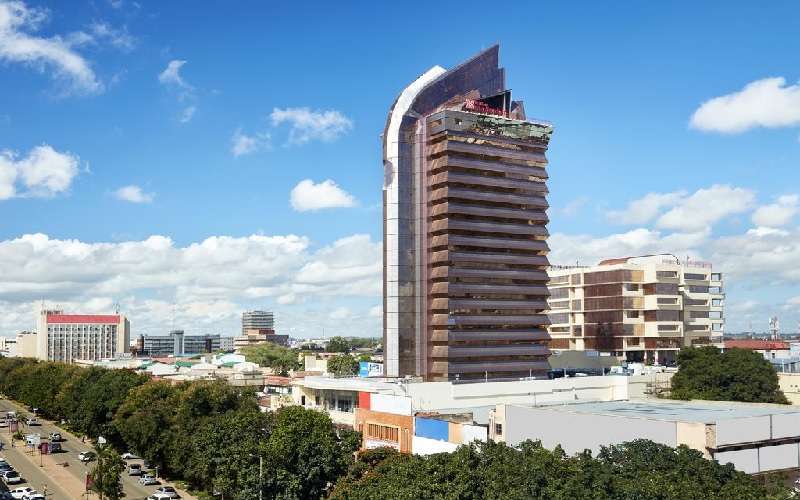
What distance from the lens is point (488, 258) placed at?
14875 centimetres

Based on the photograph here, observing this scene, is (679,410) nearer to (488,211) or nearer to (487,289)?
(487,289)

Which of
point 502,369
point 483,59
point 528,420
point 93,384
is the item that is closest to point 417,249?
point 502,369

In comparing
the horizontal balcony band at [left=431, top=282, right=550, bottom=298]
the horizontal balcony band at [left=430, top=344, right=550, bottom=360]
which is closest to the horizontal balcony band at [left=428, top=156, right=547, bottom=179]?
the horizontal balcony band at [left=431, top=282, right=550, bottom=298]

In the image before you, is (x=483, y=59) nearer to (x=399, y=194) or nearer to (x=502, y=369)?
(x=399, y=194)

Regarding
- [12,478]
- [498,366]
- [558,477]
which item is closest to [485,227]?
[498,366]

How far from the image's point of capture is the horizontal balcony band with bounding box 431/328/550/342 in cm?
14262

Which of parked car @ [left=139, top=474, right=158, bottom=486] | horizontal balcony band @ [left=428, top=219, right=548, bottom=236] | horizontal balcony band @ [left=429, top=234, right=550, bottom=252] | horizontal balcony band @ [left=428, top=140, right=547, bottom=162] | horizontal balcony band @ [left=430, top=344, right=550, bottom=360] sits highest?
horizontal balcony band @ [left=428, top=140, right=547, bottom=162]

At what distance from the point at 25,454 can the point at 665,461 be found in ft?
398

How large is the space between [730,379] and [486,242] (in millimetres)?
49095

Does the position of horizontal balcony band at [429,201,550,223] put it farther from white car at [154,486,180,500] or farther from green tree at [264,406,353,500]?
white car at [154,486,180,500]

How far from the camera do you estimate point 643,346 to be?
200 m

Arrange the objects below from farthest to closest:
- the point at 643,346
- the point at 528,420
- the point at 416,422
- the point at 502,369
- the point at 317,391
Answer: the point at 643,346, the point at 502,369, the point at 317,391, the point at 416,422, the point at 528,420

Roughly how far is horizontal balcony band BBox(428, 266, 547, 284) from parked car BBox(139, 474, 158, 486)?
5772cm

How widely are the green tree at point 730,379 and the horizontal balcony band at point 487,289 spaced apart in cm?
3035
